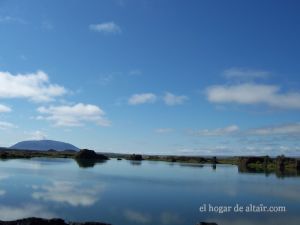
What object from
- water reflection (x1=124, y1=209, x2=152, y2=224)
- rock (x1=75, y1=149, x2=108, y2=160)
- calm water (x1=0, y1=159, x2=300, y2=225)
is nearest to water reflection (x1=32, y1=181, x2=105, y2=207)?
calm water (x1=0, y1=159, x2=300, y2=225)

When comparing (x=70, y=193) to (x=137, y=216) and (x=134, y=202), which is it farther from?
(x=137, y=216)

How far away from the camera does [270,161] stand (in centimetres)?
12462

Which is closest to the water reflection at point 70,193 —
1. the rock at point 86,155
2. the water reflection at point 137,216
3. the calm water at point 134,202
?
the calm water at point 134,202

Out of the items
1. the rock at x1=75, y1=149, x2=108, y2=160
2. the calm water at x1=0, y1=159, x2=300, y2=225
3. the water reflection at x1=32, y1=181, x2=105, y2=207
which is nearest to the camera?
the calm water at x1=0, y1=159, x2=300, y2=225

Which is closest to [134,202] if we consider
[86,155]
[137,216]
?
[137,216]

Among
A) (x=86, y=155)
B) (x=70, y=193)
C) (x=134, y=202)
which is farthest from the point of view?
(x=86, y=155)

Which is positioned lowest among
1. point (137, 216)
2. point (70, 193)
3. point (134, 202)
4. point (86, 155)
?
point (137, 216)

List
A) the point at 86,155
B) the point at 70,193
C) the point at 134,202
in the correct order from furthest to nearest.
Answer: the point at 86,155 → the point at 70,193 → the point at 134,202

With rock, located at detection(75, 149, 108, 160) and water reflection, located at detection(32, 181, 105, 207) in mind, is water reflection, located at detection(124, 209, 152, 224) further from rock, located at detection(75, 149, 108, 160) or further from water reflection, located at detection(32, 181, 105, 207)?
rock, located at detection(75, 149, 108, 160)

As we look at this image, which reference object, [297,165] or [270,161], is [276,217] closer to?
[297,165]

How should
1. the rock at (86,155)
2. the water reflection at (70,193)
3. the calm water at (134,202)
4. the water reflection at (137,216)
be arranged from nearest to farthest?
the water reflection at (137,216) < the calm water at (134,202) < the water reflection at (70,193) < the rock at (86,155)

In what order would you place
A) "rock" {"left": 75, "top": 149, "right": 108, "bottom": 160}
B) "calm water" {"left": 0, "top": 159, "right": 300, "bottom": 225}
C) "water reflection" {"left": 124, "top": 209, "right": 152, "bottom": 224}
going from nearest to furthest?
1. "water reflection" {"left": 124, "top": 209, "right": 152, "bottom": 224}
2. "calm water" {"left": 0, "top": 159, "right": 300, "bottom": 225}
3. "rock" {"left": 75, "top": 149, "right": 108, "bottom": 160}

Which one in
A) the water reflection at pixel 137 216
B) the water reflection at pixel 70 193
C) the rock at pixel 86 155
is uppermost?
the rock at pixel 86 155

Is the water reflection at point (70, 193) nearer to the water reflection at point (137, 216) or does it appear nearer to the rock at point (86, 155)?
the water reflection at point (137, 216)
